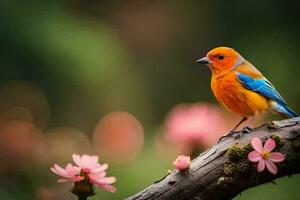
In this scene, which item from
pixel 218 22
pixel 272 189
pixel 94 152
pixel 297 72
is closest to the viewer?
pixel 94 152

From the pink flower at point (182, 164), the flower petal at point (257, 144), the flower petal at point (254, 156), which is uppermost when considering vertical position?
the pink flower at point (182, 164)

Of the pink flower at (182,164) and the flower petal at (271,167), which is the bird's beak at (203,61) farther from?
the flower petal at (271,167)

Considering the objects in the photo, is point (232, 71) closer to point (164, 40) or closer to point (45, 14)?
point (45, 14)

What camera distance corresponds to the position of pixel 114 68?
4984 millimetres

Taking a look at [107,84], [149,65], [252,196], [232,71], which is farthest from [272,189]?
[149,65]

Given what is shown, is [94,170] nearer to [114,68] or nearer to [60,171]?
[60,171]

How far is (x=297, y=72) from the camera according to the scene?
17.1 ft

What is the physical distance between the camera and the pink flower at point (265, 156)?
2201 mm

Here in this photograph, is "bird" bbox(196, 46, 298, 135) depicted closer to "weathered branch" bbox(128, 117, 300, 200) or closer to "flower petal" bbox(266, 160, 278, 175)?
"weathered branch" bbox(128, 117, 300, 200)

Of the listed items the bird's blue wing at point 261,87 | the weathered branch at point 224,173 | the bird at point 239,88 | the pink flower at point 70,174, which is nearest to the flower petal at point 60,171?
the pink flower at point 70,174

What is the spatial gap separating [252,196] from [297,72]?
112cm

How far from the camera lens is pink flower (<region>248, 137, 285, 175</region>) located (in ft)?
7.22

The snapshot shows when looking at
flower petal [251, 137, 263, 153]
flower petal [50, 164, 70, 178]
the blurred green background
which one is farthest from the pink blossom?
flower petal [50, 164, 70, 178]

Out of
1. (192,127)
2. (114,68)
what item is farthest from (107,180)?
(114,68)
